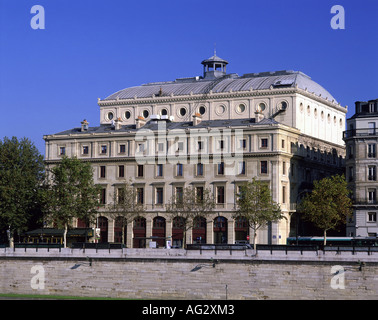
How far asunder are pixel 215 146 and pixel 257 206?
14.5 metres

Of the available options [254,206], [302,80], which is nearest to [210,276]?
[254,206]

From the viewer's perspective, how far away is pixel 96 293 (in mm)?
87938

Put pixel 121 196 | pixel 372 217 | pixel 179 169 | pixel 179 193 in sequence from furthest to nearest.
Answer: pixel 179 169, pixel 179 193, pixel 121 196, pixel 372 217

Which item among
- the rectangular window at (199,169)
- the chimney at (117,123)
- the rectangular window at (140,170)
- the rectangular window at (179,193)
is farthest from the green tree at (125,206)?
the chimney at (117,123)

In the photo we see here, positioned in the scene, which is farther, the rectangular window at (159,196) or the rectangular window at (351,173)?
the rectangular window at (159,196)

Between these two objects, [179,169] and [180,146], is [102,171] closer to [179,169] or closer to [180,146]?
[179,169]

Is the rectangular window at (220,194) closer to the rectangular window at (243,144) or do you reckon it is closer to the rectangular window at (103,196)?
→ the rectangular window at (243,144)

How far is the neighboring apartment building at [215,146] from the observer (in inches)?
4744

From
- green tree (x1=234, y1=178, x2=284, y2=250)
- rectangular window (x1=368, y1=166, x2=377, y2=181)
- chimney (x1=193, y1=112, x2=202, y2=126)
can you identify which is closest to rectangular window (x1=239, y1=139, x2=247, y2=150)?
green tree (x1=234, y1=178, x2=284, y2=250)

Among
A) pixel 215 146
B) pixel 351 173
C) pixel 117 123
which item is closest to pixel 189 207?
pixel 215 146

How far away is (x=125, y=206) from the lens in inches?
4774

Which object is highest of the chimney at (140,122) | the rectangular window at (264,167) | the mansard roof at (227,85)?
the mansard roof at (227,85)

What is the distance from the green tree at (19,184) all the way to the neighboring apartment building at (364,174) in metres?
41.7
